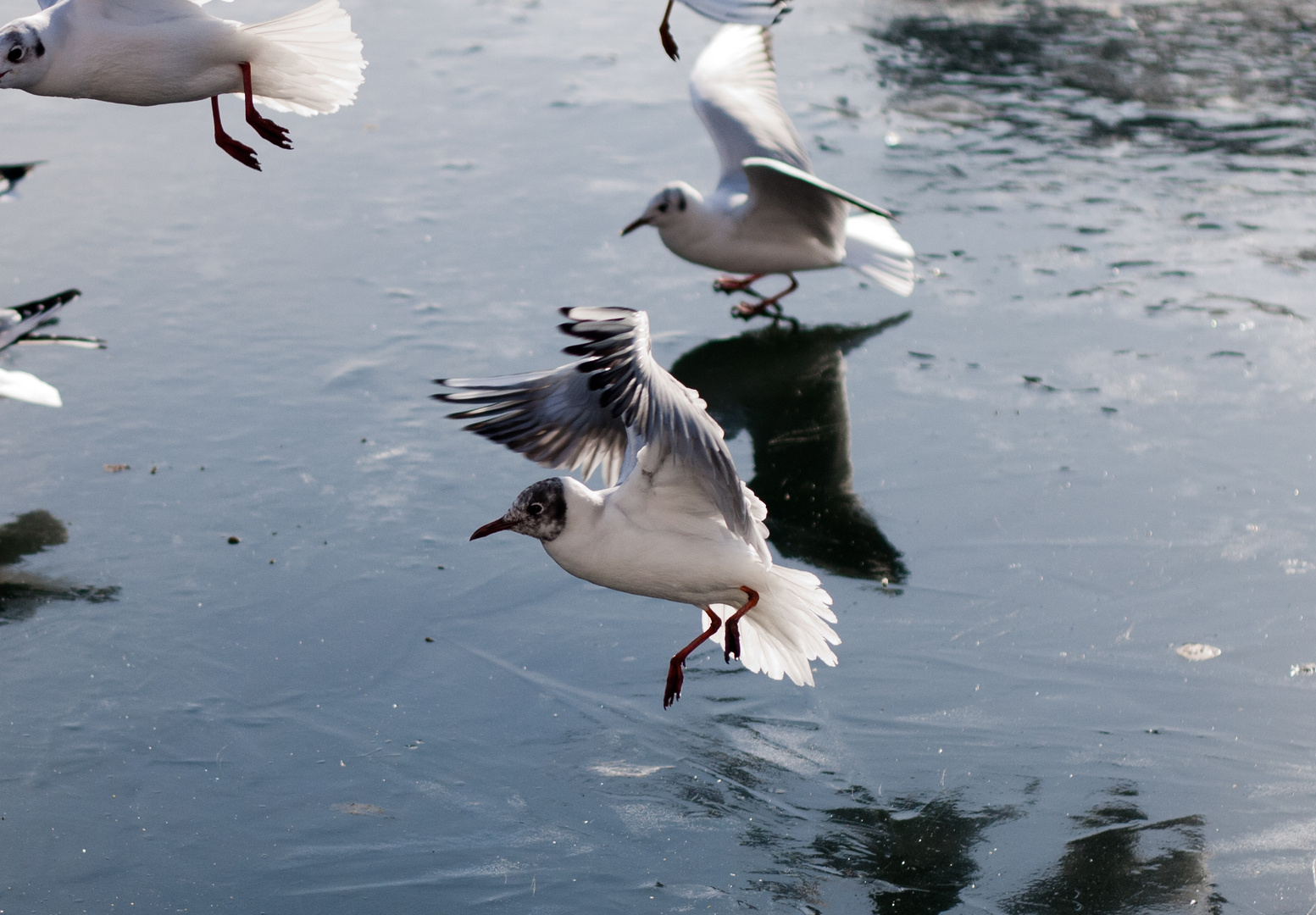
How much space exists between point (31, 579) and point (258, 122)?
2394mm

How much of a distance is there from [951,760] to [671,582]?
98 cm

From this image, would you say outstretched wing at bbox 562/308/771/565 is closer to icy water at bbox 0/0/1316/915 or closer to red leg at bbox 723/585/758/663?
red leg at bbox 723/585/758/663

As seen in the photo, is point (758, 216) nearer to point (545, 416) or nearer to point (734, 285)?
point (734, 285)

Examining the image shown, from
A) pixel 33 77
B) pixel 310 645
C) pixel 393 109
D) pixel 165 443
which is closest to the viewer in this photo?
pixel 33 77

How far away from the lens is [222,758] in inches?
147

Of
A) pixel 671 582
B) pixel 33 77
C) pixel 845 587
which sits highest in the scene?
pixel 33 77

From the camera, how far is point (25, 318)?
5188 millimetres

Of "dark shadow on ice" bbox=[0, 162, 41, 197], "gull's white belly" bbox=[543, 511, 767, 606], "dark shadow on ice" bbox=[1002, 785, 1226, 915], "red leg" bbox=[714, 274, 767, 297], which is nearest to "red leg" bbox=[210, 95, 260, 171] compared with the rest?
"gull's white belly" bbox=[543, 511, 767, 606]

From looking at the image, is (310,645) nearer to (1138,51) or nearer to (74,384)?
(74,384)

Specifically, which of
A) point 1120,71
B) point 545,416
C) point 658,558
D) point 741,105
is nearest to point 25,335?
point 545,416

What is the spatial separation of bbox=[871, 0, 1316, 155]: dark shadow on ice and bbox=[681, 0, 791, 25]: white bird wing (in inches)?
220

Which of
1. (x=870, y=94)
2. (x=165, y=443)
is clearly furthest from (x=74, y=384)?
(x=870, y=94)

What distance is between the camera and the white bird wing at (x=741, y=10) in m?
2.82

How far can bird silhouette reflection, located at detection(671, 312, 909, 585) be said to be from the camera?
15.8ft
